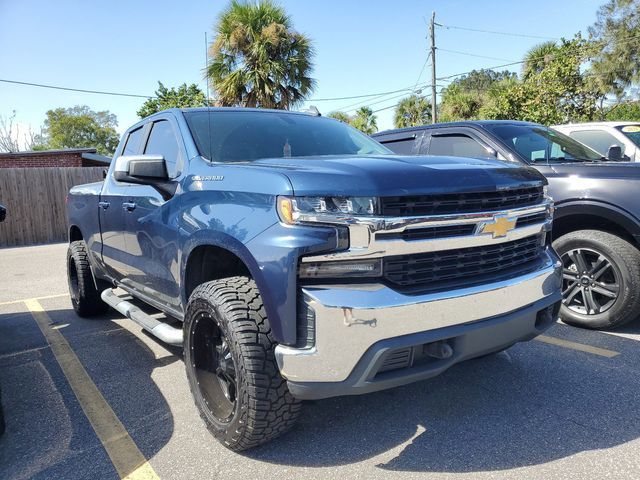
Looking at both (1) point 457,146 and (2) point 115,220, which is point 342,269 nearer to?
(2) point 115,220

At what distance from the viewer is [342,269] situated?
7.04 ft

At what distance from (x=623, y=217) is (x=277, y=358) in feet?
10.6

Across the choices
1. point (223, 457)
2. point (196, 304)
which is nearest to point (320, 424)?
point (223, 457)

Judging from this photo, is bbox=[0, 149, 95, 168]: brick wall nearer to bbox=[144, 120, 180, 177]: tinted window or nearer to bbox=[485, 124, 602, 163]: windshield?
bbox=[144, 120, 180, 177]: tinted window

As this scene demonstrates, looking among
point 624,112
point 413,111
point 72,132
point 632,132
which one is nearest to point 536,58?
point 624,112

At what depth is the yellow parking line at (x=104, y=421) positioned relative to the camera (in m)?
2.50

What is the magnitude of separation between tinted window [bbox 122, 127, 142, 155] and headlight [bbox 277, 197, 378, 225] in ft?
8.44

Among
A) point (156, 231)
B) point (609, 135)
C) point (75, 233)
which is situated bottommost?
point (75, 233)

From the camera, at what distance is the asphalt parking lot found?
2.43 meters

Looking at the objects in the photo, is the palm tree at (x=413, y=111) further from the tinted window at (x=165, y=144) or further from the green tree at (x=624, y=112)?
the tinted window at (x=165, y=144)

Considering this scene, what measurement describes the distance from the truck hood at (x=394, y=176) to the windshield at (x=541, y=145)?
2.39 m

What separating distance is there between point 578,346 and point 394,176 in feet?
8.58

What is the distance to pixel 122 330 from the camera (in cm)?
488

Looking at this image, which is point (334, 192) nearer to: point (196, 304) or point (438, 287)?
point (438, 287)
